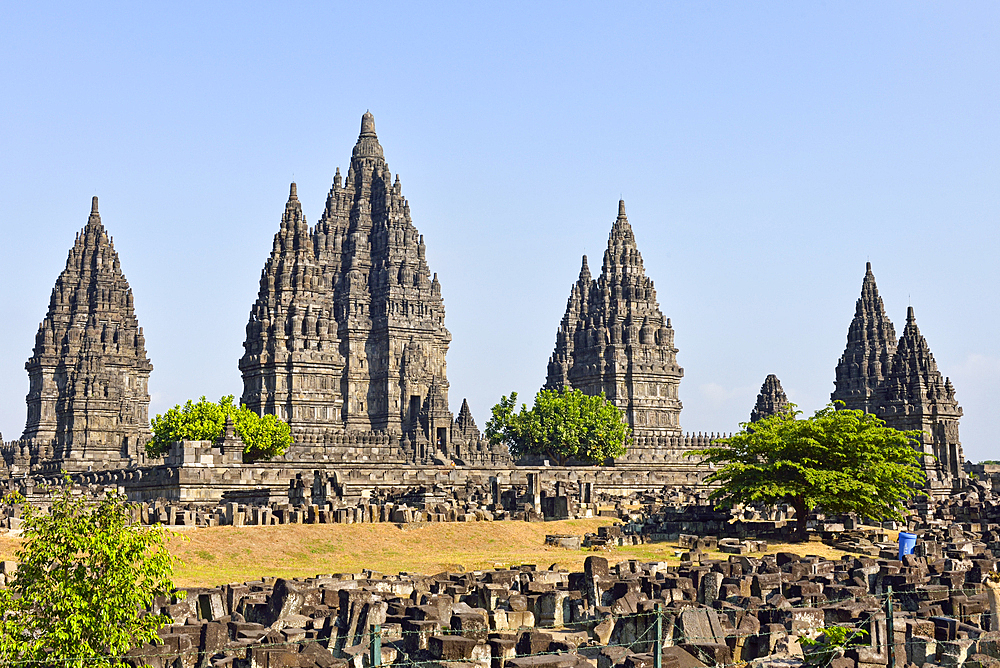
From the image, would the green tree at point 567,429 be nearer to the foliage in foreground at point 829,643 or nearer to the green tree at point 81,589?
the foliage in foreground at point 829,643

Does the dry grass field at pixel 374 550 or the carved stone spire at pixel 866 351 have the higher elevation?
the carved stone spire at pixel 866 351

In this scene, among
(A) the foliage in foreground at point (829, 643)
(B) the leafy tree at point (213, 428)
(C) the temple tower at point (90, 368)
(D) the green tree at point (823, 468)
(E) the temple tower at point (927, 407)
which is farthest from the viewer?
(C) the temple tower at point (90, 368)

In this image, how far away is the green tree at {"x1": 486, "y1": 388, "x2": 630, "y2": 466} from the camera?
294 feet

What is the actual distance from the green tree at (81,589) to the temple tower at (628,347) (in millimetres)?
90766

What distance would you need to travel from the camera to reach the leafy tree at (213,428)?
244 feet

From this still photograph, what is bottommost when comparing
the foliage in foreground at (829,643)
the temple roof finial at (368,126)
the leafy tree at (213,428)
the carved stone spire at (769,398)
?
the foliage in foreground at (829,643)

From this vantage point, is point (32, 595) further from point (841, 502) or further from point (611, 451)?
point (611, 451)

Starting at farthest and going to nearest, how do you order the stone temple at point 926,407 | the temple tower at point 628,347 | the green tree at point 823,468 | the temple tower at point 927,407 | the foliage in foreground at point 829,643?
the temple tower at point 628,347
the temple tower at point 927,407
the stone temple at point 926,407
the green tree at point 823,468
the foliage in foreground at point 829,643

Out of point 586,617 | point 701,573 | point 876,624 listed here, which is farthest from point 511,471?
point 876,624

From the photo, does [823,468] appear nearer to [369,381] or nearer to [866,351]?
[369,381]

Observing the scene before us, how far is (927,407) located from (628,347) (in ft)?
95.8

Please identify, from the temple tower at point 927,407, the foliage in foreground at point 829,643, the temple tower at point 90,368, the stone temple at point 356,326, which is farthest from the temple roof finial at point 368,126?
the foliage in foreground at point 829,643

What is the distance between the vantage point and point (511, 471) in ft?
233

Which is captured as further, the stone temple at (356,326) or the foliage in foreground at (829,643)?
the stone temple at (356,326)
